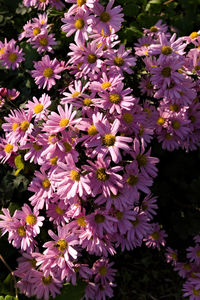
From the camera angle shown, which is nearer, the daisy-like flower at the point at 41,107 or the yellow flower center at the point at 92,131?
the yellow flower center at the point at 92,131

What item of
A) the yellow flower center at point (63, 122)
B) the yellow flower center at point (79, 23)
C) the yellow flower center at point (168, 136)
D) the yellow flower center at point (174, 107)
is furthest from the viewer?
the yellow flower center at point (168, 136)

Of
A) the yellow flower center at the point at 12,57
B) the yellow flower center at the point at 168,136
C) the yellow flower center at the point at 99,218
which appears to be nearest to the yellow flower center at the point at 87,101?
the yellow flower center at the point at 99,218

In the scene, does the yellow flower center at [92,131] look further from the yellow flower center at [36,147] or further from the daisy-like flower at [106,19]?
the daisy-like flower at [106,19]

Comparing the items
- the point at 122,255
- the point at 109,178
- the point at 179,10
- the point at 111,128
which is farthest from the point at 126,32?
the point at 122,255

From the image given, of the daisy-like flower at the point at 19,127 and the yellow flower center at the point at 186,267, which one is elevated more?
the daisy-like flower at the point at 19,127

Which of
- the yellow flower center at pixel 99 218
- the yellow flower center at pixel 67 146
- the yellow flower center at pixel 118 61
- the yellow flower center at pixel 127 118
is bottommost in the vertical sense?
the yellow flower center at pixel 99 218

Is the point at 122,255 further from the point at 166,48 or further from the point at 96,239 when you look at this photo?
the point at 166,48

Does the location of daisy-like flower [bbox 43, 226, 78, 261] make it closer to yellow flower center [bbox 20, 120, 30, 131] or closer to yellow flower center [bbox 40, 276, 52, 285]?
yellow flower center [bbox 40, 276, 52, 285]

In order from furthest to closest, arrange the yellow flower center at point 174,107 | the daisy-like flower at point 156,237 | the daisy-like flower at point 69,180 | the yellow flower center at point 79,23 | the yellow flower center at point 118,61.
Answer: the daisy-like flower at point 156,237, the yellow flower center at point 174,107, the yellow flower center at point 118,61, the yellow flower center at point 79,23, the daisy-like flower at point 69,180
